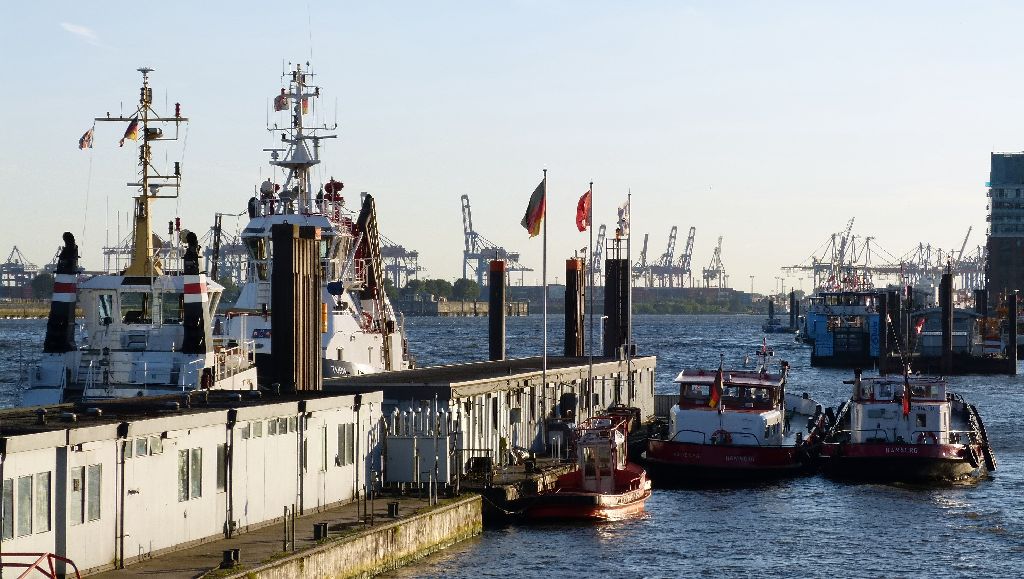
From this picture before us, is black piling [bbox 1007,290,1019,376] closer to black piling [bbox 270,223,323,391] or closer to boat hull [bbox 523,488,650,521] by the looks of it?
boat hull [bbox 523,488,650,521]

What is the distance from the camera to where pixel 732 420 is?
52.2 m

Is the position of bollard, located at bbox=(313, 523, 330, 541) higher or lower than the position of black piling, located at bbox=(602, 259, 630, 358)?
lower

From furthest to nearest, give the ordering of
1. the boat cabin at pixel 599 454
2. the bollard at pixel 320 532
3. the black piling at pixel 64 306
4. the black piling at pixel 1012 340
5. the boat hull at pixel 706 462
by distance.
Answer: the black piling at pixel 1012 340
the boat hull at pixel 706 462
the black piling at pixel 64 306
the boat cabin at pixel 599 454
the bollard at pixel 320 532

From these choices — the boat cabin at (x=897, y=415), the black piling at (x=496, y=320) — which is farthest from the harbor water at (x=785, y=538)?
the black piling at (x=496, y=320)

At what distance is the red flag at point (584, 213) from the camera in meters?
56.3

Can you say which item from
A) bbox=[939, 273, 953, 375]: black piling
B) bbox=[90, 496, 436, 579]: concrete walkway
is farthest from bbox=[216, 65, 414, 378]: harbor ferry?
bbox=[939, 273, 953, 375]: black piling

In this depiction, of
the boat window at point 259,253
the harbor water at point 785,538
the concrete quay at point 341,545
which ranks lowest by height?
the harbor water at point 785,538

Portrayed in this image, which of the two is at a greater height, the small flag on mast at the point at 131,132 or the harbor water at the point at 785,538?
the small flag on mast at the point at 131,132

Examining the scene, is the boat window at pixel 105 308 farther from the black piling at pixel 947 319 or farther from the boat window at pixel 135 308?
the black piling at pixel 947 319

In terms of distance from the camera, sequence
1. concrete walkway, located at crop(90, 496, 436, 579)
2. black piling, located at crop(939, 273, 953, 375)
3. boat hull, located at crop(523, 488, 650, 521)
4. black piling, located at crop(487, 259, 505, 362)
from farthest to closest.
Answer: black piling, located at crop(939, 273, 953, 375) < black piling, located at crop(487, 259, 505, 362) < boat hull, located at crop(523, 488, 650, 521) < concrete walkway, located at crop(90, 496, 436, 579)

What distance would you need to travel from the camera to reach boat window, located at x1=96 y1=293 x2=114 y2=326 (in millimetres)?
44969

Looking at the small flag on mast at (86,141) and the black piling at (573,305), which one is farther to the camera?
the black piling at (573,305)

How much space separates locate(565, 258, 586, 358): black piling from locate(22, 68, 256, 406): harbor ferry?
26.4 metres

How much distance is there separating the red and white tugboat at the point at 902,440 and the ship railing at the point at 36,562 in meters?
33.4
